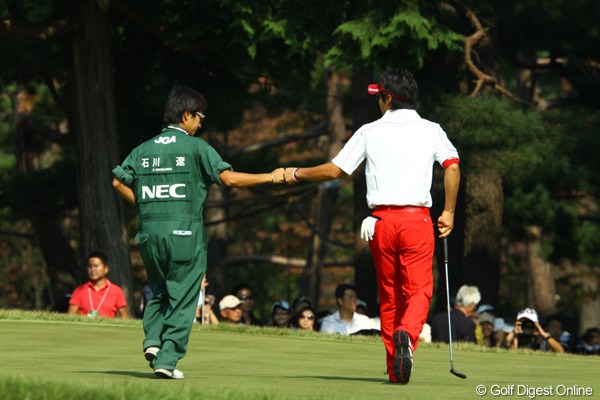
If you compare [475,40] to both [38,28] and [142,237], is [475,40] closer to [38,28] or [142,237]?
[38,28]

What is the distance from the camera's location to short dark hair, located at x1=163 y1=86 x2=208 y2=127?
329 inches

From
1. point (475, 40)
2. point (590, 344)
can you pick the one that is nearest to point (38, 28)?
point (475, 40)

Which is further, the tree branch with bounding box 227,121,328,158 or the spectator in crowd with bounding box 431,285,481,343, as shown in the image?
the tree branch with bounding box 227,121,328,158

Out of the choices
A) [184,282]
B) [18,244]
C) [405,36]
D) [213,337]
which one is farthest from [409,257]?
[18,244]

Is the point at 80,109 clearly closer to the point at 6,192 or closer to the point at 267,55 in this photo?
the point at 267,55

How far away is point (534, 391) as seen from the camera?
759 centimetres

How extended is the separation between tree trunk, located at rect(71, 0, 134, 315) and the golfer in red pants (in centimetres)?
1097

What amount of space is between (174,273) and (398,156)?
148 centimetres

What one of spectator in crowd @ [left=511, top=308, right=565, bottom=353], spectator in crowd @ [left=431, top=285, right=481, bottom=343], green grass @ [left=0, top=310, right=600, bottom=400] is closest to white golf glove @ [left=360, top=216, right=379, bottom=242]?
green grass @ [left=0, top=310, right=600, bottom=400]

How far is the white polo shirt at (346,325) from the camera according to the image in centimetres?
1548

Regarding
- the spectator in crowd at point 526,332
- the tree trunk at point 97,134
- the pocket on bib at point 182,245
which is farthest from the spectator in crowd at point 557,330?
the pocket on bib at point 182,245

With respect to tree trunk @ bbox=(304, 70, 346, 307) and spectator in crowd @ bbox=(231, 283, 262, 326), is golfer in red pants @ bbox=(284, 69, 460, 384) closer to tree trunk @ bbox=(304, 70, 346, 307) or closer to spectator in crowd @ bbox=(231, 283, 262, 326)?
spectator in crowd @ bbox=(231, 283, 262, 326)

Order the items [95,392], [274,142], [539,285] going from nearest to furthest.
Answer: [95,392], [274,142], [539,285]

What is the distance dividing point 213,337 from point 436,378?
391cm
